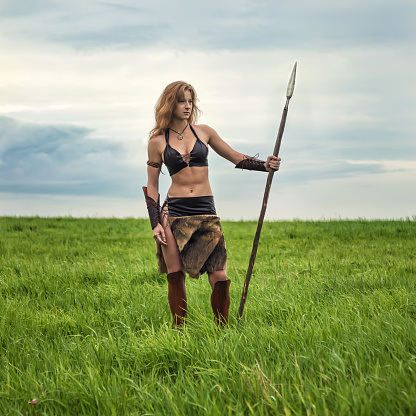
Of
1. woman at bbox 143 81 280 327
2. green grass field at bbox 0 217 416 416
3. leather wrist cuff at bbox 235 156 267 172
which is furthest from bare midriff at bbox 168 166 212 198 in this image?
green grass field at bbox 0 217 416 416

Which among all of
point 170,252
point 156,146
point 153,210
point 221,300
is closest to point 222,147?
point 156,146

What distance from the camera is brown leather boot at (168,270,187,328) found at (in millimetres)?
5109

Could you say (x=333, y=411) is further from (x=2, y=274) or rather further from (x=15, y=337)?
(x=2, y=274)

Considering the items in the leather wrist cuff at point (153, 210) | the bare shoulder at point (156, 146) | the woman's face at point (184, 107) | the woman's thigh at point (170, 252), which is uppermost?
the woman's face at point (184, 107)

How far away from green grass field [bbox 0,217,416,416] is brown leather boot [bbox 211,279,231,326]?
0.77ft

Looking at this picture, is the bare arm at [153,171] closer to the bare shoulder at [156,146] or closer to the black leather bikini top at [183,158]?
the bare shoulder at [156,146]

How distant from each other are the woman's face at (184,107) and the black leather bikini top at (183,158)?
33 centimetres

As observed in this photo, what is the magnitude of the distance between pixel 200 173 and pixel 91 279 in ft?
13.1

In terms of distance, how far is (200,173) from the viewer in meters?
4.97

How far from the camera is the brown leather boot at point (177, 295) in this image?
5109 millimetres

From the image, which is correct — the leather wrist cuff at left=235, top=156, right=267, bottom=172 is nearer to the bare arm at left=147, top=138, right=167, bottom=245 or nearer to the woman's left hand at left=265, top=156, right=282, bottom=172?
the woman's left hand at left=265, top=156, right=282, bottom=172

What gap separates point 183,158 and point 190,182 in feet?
0.88

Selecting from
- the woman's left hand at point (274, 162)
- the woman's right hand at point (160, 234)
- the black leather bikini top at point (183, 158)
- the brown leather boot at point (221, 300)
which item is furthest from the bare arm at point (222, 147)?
the brown leather boot at point (221, 300)

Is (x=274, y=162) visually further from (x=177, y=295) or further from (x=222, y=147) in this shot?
(x=177, y=295)
